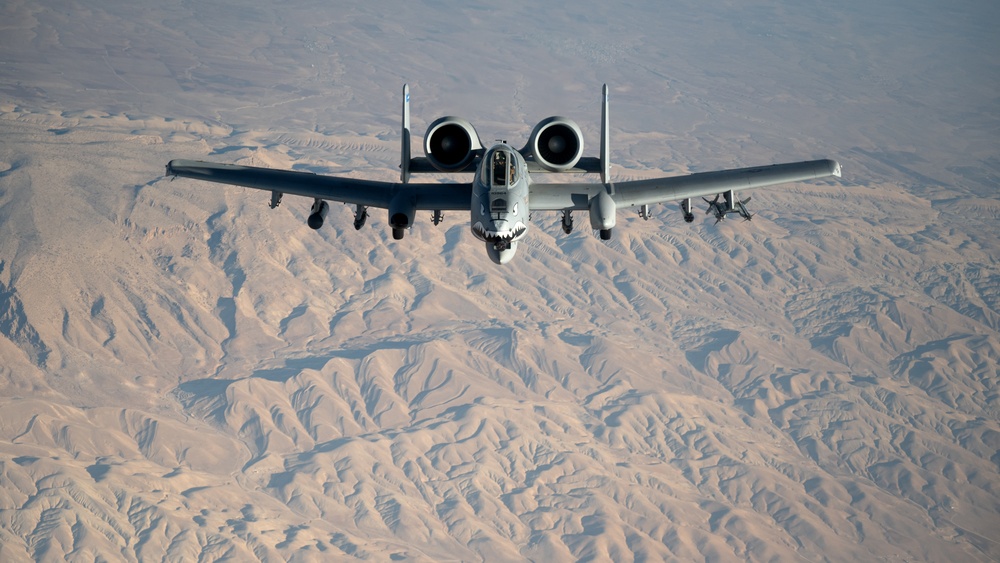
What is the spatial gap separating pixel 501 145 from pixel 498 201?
2099 mm

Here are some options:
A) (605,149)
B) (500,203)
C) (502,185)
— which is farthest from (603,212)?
(605,149)

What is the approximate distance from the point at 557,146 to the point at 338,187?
25.8 ft

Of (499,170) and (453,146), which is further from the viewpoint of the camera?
(453,146)

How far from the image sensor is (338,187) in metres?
42.4

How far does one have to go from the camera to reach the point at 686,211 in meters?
44.3

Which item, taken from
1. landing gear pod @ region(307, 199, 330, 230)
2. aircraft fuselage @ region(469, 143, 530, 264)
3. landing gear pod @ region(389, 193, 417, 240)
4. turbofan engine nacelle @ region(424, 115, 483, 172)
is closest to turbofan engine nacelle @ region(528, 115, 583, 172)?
turbofan engine nacelle @ region(424, 115, 483, 172)

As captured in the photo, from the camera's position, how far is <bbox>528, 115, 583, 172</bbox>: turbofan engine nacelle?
1719 inches

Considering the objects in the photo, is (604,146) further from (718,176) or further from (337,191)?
(337,191)

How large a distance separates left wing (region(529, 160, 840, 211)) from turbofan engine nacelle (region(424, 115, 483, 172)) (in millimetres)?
3161

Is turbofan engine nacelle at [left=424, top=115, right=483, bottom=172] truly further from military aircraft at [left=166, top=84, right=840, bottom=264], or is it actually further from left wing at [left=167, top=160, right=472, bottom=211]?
left wing at [left=167, top=160, right=472, bottom=211]

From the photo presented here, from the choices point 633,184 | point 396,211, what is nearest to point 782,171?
point 633,184

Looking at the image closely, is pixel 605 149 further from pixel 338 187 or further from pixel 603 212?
pixel 338 187

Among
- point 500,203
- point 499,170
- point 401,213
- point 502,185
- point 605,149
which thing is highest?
point 605,149

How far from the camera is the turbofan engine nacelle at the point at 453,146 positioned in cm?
4338
